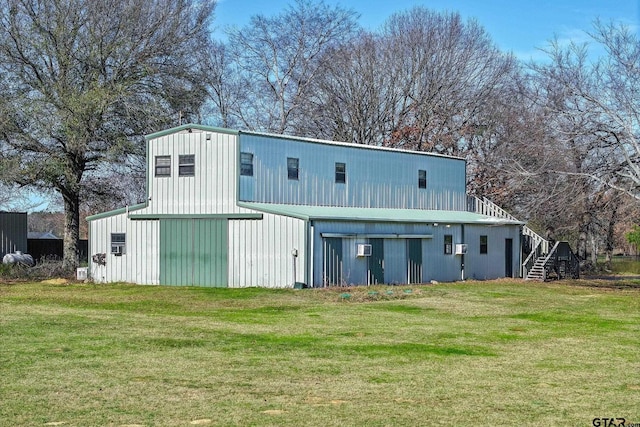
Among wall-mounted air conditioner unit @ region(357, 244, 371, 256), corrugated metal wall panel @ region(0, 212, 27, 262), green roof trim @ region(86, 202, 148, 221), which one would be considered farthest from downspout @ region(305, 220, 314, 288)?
corrugated metal wall panel @ region(0, 212, 27, 262)

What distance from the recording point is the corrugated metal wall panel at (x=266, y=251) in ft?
103

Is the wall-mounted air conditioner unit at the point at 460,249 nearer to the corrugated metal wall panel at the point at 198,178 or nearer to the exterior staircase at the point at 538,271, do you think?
the exterior staircase at the point at 538,271

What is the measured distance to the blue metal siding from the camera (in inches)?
1339

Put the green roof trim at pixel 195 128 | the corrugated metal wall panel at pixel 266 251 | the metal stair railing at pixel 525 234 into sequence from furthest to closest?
the metal stair railing at pixel 525 234 → the green roof trim at pixel 195 128 → the corrugated metal wall panel at pixel 266 251

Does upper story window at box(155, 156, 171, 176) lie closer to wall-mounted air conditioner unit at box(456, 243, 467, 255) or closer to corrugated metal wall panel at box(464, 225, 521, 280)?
wall-mounted air conditioner unit at box(456, 243, 467, 255)

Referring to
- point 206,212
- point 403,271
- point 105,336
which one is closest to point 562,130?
point 403,271

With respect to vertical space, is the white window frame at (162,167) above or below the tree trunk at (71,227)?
above

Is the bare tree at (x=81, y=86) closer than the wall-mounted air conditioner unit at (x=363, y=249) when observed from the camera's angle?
No

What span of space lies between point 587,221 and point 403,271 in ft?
71.7

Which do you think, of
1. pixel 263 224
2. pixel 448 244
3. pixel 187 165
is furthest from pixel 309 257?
pixel 448 244

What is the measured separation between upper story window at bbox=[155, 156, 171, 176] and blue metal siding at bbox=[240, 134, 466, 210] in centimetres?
296

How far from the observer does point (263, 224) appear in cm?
3192

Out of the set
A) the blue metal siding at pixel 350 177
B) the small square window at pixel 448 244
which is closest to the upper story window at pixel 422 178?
the blue metal siding at pixel 350 177

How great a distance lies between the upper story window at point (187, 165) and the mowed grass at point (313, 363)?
8.96 metres
